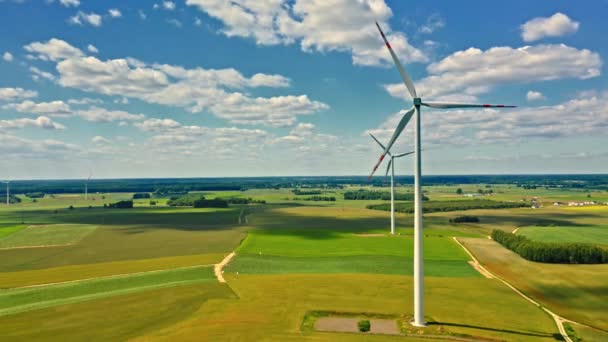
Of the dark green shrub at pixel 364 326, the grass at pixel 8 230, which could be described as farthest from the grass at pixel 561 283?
the grass at pixel 8 230

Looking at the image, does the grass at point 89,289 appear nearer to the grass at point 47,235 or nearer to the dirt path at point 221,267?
the dirt path at point 221,267

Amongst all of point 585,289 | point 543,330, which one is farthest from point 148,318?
point 585,289

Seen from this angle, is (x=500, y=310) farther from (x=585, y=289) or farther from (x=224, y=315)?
(x=224, y=315)

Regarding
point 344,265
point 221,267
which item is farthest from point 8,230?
point 344,265

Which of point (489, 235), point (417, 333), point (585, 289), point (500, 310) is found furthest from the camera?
point (489, 235)

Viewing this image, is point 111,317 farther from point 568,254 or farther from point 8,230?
point 8,230

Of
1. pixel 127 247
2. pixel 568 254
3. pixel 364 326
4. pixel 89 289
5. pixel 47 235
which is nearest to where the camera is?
pixel 364 326

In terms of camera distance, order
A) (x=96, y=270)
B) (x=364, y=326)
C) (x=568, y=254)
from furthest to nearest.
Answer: (x=568, y=254), (x=96, y=270), (x=364, y=326)
